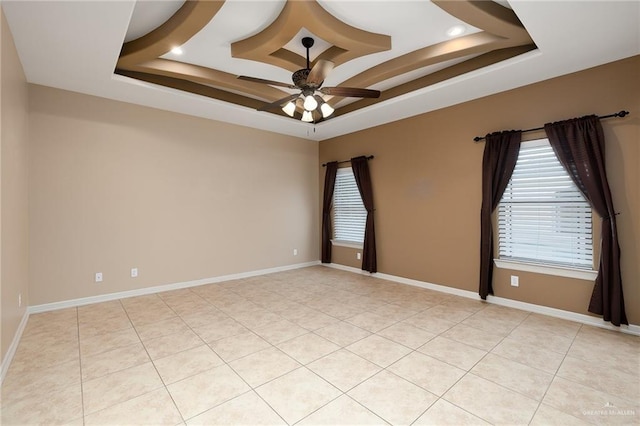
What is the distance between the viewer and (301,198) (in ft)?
21.5

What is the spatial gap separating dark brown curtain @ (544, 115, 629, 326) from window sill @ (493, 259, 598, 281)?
124mm

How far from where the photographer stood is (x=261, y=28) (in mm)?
3123

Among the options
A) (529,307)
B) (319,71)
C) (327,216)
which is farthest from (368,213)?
(319,71)

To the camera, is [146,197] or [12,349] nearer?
[12,349]

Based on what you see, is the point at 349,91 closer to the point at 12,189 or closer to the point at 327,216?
the point at 12,189

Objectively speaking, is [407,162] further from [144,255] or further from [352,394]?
[144,255]

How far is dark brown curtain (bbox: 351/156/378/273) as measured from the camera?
18.3 feet

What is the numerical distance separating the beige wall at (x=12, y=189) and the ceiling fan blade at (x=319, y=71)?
253 centimetres

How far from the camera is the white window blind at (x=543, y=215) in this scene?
11.3ft

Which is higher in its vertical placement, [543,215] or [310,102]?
[310,102]

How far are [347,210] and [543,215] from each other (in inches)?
134

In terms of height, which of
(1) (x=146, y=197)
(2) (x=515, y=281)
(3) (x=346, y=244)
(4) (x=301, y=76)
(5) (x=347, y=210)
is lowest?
(2) (x=515, y=281)

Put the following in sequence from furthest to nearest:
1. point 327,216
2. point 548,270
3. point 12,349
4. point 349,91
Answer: point 327,216 → point 548,270 → point 349,91 → point 12,349

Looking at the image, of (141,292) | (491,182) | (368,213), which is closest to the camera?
(491,182)
